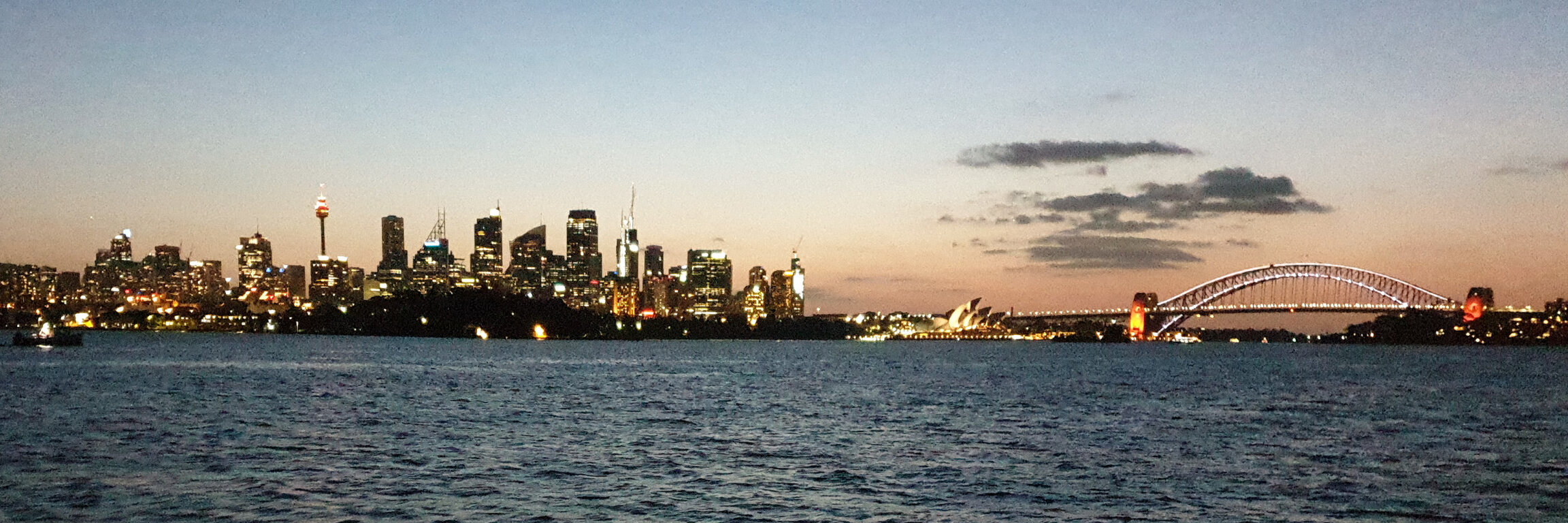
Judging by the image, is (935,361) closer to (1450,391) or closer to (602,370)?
(602,370)

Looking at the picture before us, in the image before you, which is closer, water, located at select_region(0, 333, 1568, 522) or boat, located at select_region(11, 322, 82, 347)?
water, located at select_region(0, 333, 1568, 522)

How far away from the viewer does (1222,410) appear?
194ft

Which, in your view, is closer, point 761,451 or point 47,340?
point 761,451

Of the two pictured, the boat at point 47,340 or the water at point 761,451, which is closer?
the water at point 761,451

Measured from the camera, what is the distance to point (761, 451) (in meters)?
38.7

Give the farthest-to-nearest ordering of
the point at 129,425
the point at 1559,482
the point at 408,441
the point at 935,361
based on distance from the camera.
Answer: the point at 935,361
the point at 129,425
the point at 408,441
the point at 1559,482

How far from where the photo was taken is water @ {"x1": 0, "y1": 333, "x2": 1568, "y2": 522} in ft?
90.1

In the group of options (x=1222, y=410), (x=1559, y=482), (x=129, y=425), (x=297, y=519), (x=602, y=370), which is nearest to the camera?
(x=297, y=519)

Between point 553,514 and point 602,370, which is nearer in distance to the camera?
point 553,514

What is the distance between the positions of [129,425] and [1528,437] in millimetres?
47130

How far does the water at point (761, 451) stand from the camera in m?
27.5

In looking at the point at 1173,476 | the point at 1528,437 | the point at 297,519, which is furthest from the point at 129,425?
the point at 1528,437

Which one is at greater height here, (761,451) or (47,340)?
(47,340)

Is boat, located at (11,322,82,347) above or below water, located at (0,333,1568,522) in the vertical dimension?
above
